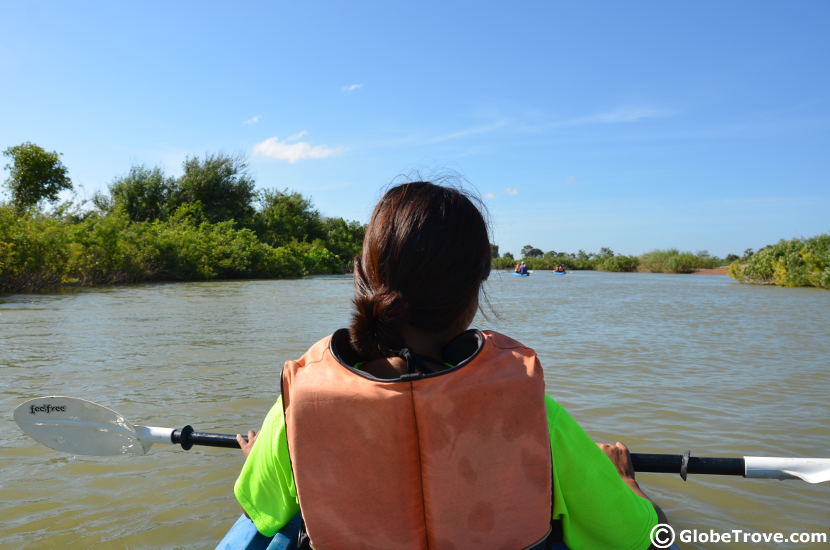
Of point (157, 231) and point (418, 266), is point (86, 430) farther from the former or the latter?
point (157, 231)

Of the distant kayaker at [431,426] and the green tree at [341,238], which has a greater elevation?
the green tree at [341,238]

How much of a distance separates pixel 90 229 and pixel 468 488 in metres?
23.9

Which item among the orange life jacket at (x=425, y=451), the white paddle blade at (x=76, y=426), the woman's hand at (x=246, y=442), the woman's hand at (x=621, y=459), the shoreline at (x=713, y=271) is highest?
the shoreline at (x=713, y=271)

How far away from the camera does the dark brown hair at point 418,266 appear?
1.21 m

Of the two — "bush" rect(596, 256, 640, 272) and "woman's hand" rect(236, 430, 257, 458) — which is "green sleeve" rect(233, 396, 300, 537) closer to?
"woman's hand" rect(236, 430, 257, 458)

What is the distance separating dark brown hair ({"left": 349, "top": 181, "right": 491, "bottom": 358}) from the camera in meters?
1.21

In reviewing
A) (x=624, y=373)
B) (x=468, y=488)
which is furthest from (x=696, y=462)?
(x=624, y=373)

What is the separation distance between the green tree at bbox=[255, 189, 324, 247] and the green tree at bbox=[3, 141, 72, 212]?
44.9 ft

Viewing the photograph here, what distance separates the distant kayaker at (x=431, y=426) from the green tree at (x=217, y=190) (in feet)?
119

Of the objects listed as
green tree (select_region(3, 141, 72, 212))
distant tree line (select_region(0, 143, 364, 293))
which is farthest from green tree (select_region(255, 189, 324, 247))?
green tree (select_region(3, 141, 72, 212))

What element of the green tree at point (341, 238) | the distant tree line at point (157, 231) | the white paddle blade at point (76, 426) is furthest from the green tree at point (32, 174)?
the white paddle blade at point (76, 426)

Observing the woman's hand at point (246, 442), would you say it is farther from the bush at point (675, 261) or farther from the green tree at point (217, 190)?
the bush at point (675, 261)

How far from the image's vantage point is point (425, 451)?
3.68ft

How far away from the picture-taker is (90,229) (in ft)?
71.1
